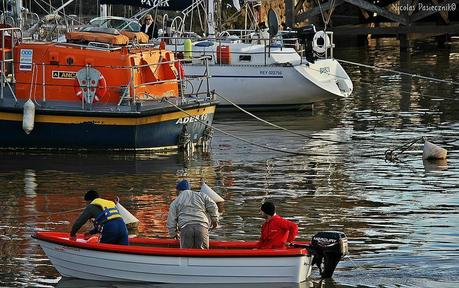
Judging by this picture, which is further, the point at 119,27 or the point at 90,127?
the point at 119,27

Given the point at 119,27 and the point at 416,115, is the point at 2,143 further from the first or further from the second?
the point at 416,115

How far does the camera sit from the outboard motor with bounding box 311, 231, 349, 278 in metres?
14.0

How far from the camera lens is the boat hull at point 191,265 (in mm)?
13867

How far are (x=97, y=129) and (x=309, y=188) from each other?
4.47m

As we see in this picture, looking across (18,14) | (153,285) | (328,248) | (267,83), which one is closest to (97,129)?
(18,14)

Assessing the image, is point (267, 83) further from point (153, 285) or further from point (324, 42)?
point (153, 285)

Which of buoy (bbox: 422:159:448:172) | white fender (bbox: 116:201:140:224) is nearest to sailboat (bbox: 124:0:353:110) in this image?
buoy (bbox: 422:159:448:172)

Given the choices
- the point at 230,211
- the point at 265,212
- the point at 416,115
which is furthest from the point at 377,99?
the point at 265,212

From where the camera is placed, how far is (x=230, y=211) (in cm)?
1841

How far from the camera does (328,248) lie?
14016 mm

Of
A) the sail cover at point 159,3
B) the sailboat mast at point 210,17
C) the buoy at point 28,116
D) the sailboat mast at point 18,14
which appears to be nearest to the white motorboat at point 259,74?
the sail cover at point 159,3

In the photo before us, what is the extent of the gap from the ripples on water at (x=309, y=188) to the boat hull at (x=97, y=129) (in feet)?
0.78

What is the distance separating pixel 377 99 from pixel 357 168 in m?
10.4

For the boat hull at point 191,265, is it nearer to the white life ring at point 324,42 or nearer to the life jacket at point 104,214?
the life jacket at point 104,214
